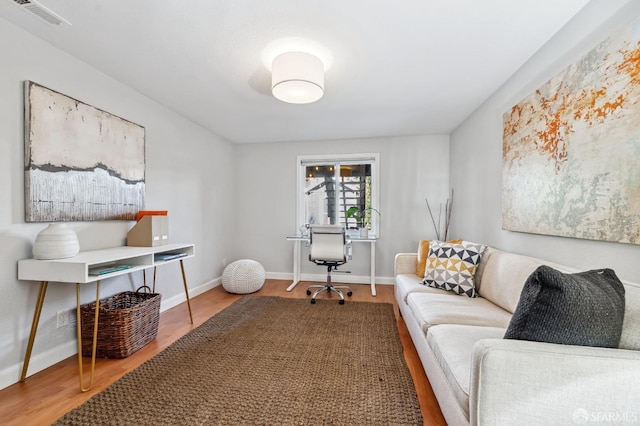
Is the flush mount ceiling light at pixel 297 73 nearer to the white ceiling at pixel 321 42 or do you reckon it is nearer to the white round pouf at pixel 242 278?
the white ceiling at pixel 321 42

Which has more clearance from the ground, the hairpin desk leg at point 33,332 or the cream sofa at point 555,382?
the cream sofa at point 555,382

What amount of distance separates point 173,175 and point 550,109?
11.5 ft

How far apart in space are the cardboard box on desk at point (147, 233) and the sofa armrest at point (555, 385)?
2604 millimetres

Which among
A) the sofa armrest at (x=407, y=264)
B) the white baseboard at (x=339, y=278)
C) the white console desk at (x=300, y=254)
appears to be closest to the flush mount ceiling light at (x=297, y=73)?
the sofa armrest at (x=407, y=264)

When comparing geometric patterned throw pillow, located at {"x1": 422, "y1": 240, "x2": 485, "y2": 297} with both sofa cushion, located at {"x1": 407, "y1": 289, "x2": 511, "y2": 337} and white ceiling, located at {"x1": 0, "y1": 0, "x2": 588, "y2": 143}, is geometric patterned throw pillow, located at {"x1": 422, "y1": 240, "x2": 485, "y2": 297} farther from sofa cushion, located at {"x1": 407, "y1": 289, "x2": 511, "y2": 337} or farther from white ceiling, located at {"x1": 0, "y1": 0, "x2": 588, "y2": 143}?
white ceiling, located at {"x1": 0, "y1": 0, "x2": 588, "y2": 143}

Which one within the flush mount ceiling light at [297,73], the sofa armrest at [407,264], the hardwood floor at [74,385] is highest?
the flush mount ceiling light at [297,73]

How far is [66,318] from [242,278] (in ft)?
6.12

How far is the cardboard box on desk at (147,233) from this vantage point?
251cm

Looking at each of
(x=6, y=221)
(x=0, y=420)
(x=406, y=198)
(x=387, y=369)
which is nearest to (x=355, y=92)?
(x=406, y=198)

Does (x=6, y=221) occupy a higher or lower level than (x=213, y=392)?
higher

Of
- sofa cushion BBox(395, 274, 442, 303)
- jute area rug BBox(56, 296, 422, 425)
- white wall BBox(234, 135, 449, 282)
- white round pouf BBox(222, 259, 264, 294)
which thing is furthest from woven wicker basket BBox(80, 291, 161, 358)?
white wall BBox(234, 135, 449, 282)

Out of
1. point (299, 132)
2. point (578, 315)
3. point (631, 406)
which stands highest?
point (299, 132)

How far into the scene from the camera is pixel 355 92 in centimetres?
274

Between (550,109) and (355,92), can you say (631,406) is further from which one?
(355,92)
